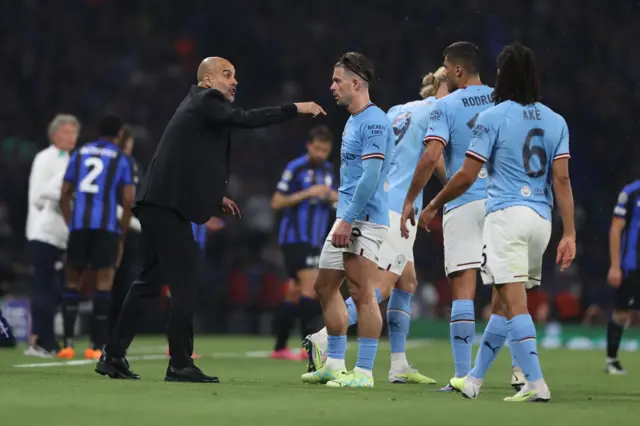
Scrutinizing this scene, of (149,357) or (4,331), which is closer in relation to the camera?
(4,331)

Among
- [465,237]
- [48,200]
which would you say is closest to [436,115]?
[465,237]

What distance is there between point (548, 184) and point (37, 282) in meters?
7.54

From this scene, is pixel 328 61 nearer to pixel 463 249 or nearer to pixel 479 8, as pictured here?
pixel 479 8

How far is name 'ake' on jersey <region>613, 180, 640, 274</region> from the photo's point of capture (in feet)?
41.6

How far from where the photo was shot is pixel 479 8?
25.1 m

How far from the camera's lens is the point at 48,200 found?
13234mm

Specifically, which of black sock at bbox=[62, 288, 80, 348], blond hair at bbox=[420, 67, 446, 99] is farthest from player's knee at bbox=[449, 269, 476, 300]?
black sock at bbox=[62, 288, 80, 348]

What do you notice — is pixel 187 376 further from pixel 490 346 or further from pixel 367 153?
pixel 490 346

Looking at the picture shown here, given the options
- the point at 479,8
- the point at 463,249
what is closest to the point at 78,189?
the point at 463,249

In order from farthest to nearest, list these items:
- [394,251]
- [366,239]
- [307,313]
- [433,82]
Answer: [307,313] → [433,82] → [394,251] → [366,239]

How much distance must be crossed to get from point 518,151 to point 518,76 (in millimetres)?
466

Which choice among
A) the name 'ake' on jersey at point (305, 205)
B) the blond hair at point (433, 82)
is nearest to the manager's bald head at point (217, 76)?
the blond hair at point (433, 82)

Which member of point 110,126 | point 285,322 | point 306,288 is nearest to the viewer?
point 110,126

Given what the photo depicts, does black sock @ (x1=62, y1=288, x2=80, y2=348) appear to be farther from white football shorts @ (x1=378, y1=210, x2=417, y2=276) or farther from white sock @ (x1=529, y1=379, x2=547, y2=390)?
white sock @ (x1=529, y1=379, x2=547, y2=390)
